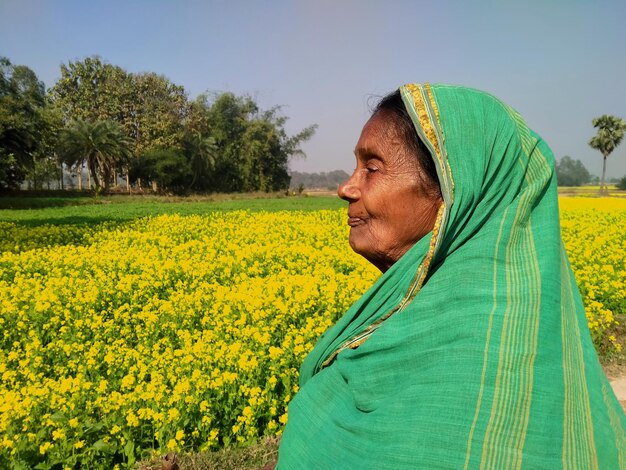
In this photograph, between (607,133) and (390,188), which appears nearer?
(390,188)

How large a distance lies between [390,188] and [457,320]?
35cm

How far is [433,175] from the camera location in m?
1.11

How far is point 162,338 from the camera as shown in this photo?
534 centimetres

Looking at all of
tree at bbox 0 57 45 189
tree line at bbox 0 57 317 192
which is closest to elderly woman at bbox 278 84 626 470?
tree at bbox 0 57 45 189

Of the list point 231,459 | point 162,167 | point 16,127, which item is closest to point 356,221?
point 231,459

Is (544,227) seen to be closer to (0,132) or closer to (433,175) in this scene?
(433,175)

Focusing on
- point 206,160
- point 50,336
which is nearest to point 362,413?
point 50,336

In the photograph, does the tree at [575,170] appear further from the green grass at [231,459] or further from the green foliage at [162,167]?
the green grass at [231,459]

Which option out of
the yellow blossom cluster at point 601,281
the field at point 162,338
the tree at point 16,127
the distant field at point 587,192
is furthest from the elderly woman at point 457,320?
the distant field at point 587,192

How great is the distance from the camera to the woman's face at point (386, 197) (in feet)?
3.73

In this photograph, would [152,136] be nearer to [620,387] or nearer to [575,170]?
[620,387]

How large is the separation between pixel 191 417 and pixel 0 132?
1196 inches

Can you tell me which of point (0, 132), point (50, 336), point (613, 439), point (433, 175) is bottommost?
point (50, 336)

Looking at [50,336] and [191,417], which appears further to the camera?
[50,336]
